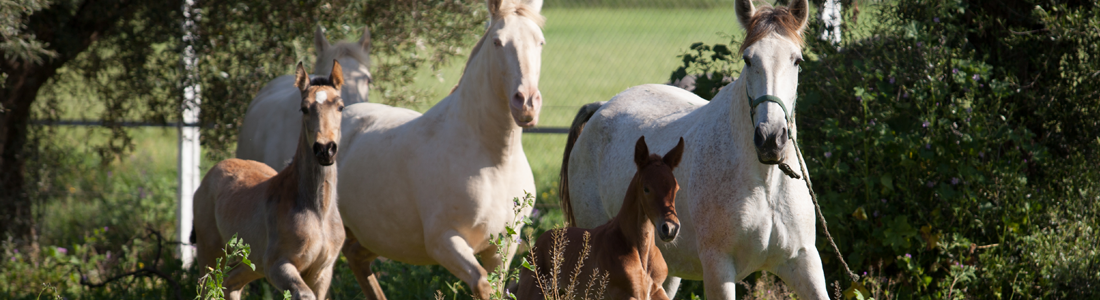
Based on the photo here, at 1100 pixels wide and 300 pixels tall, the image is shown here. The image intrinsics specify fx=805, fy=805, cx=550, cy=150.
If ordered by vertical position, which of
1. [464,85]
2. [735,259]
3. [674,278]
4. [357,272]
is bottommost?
[357,272]

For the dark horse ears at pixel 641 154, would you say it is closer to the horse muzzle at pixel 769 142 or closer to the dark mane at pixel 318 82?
the horse muzzle at pixel 769 142

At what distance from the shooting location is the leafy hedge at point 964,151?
181 inches

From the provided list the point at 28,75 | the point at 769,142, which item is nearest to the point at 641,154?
the point at 769,142

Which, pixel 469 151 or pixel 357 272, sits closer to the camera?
pixel 469 151

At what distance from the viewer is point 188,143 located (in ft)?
25.9

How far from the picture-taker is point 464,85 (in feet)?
14.8

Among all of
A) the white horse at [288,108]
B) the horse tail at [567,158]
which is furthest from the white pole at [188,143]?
the horse tail at [567,158]

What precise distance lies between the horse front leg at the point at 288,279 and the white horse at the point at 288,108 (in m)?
2.11

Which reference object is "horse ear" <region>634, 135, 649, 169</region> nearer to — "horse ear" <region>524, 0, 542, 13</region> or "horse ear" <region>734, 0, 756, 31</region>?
"horse ear" <region>734, 0, 756, 31</region>

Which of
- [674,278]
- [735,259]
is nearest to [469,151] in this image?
[674,278]

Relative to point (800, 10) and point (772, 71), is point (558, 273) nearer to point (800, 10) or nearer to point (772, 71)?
point (772, 71)

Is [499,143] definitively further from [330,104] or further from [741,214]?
[741,214]

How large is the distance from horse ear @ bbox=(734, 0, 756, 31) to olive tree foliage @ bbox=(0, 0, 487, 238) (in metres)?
4.28

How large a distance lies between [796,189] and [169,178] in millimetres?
9576
